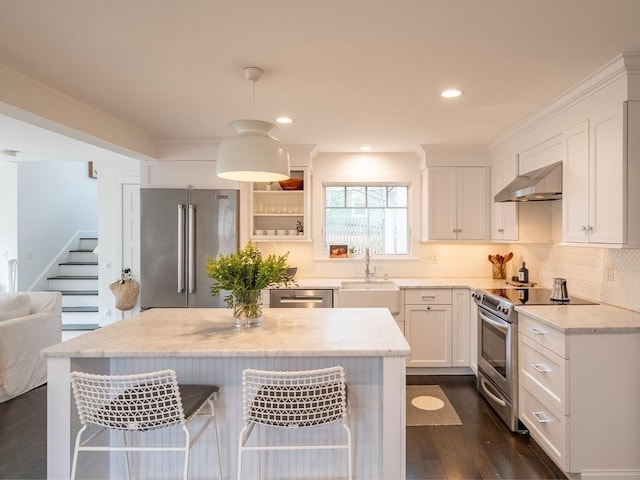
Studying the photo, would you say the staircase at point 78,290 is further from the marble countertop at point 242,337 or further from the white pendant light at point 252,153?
the white pendant light at point 252,153

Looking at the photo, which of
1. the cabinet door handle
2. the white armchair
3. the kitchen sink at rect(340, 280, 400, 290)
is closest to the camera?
the cabinet door handle

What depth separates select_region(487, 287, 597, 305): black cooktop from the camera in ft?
9.30

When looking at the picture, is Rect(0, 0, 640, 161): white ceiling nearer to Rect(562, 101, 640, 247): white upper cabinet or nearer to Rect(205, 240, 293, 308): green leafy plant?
Rect(562, 101, 640, 247): white upper cabinet

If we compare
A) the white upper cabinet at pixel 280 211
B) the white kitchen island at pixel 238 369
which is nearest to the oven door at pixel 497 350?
the white kitchen island at pixel 238 369

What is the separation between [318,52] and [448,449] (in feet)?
8.70

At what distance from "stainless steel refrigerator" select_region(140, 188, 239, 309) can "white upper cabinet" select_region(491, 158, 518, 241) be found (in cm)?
276

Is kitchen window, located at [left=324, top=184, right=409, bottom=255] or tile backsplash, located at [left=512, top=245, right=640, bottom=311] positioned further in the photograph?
kitchen window, located at [left=324, top=184, right=409, bottom=255]

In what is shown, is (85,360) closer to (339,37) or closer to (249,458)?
(249,458)

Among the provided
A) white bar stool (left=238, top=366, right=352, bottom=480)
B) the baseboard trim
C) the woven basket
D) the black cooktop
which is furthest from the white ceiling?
the baseboard trim

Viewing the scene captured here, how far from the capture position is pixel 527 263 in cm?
406

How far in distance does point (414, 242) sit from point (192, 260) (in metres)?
2.58

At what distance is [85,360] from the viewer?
5.98 feet

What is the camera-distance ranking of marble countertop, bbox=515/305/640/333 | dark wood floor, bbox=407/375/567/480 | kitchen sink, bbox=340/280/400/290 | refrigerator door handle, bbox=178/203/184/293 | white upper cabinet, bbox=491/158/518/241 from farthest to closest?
kitchen sink, bbox=340/280/400/290
refrigerator door handle, bbox=178/203/184/293
white upper cabinet, bbox=491/158/518/241
dark wood floor, bbox=407/375/567/480
marble countertop, bbox=515/305/640/333

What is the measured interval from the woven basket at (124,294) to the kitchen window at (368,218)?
243cm
